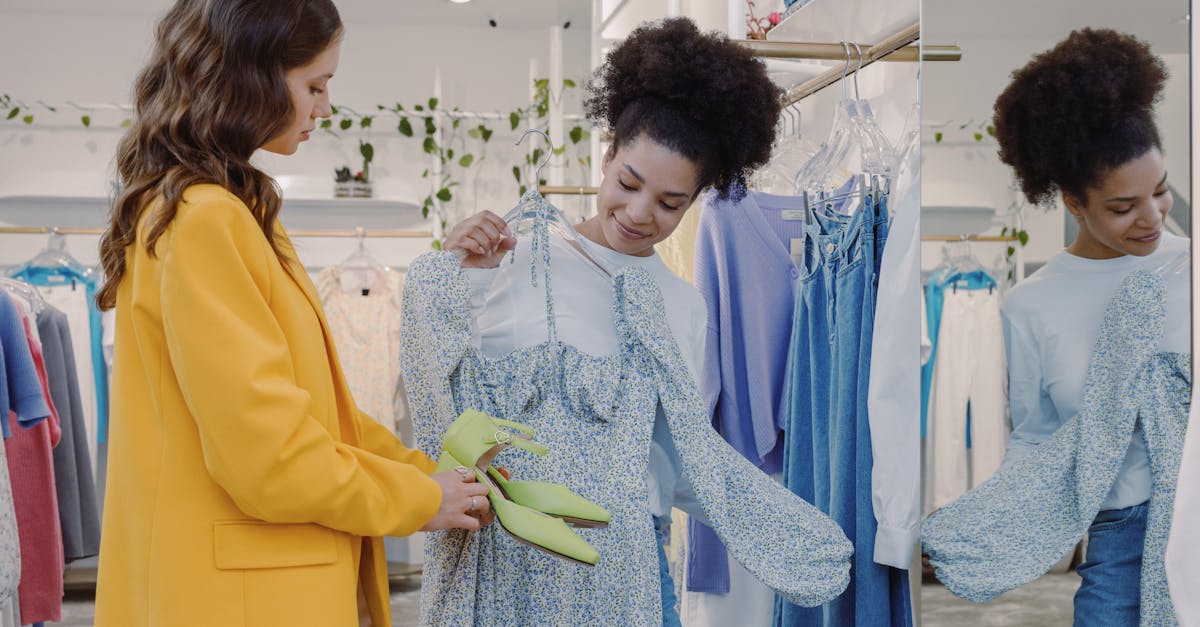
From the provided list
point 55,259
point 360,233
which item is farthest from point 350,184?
point 55,259

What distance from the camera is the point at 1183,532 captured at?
124 cm

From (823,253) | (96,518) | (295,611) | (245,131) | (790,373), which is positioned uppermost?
(245,131)

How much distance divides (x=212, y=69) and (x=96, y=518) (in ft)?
10.6

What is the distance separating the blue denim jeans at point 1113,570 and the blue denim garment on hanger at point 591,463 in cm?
36


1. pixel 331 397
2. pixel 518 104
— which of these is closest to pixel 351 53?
pixel 518 104

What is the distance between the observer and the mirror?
5.02 feet

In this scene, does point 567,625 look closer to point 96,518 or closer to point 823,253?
point 823,253

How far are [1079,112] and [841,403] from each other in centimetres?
62

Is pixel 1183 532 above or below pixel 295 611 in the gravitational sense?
above

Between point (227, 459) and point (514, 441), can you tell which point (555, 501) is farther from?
point (227, 459)

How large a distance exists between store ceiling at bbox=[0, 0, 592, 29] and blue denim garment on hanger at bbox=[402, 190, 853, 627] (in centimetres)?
389

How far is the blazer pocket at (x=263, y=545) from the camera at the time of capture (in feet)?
4.24

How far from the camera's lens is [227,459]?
1237mm

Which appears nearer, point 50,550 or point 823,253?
point 823,253
